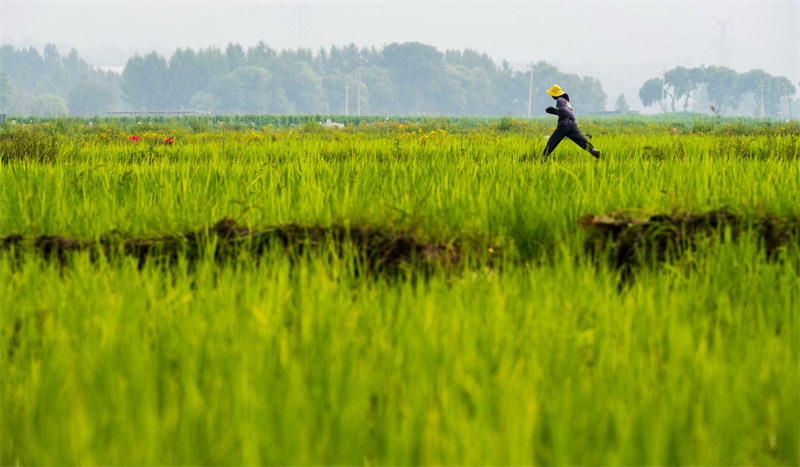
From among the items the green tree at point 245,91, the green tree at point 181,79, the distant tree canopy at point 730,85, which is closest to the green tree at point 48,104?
the green tree at point 181,79

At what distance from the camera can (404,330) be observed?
93.0 inches

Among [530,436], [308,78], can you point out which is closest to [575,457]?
[530,436]

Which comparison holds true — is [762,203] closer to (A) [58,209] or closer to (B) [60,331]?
(B) [60,331]

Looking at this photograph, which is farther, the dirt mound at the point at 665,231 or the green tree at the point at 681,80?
the green tree at the point at 681,80

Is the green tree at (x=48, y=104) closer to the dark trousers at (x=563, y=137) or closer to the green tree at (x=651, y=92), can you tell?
the green tree at (x=651, y=92)

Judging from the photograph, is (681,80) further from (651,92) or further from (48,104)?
(48,104)

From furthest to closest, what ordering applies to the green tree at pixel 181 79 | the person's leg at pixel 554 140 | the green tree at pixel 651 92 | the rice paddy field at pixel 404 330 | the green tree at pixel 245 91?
the green tree at pixel 651 92, the green tree at pixel 181 79, the green tree at pixel 245 91, the person's leg at pixel 554 140, the rice paddy field at pixel 404 330

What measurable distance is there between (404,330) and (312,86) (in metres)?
115

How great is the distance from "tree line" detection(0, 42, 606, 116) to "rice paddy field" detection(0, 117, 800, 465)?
98.5 metres

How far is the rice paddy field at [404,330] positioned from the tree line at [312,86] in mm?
98480

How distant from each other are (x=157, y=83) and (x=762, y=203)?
11743cm

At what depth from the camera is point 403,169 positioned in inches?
232

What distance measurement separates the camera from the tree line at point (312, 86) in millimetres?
110000

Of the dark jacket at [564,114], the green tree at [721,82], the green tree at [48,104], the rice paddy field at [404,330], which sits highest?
the green tree at [721,82]
